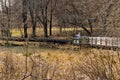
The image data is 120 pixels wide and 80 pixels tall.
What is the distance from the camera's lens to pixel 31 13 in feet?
138

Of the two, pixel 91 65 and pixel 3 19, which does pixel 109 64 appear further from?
pixel 3 19

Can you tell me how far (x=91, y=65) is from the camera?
274 inches

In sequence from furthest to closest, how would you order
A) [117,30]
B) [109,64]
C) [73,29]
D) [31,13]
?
[73,29] → [31,13] → [117,30] → [109,64]

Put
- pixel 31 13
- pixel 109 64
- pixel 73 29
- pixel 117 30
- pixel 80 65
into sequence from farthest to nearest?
1. pixel 73 29
2. pixel 31 13
3. pixel 117 30
4. pixel 80 65
5. pixel 109 64

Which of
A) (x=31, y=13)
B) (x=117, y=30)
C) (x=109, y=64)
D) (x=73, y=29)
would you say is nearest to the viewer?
(x=109, y=64)

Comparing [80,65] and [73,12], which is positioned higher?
[73,12]

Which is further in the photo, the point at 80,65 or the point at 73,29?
the point at 73,29

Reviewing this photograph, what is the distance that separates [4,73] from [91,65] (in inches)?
95.0

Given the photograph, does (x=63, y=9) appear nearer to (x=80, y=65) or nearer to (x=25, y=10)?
(x=25, y=10)

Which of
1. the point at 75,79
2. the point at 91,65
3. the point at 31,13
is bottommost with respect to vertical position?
the point at 75,79

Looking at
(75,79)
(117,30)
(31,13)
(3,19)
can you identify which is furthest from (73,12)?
(75,79)

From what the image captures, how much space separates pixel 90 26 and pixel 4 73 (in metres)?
35.9

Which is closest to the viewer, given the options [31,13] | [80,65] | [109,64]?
[109,64]

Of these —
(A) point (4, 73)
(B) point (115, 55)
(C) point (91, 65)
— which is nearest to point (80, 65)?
(C) point (91, 65)
